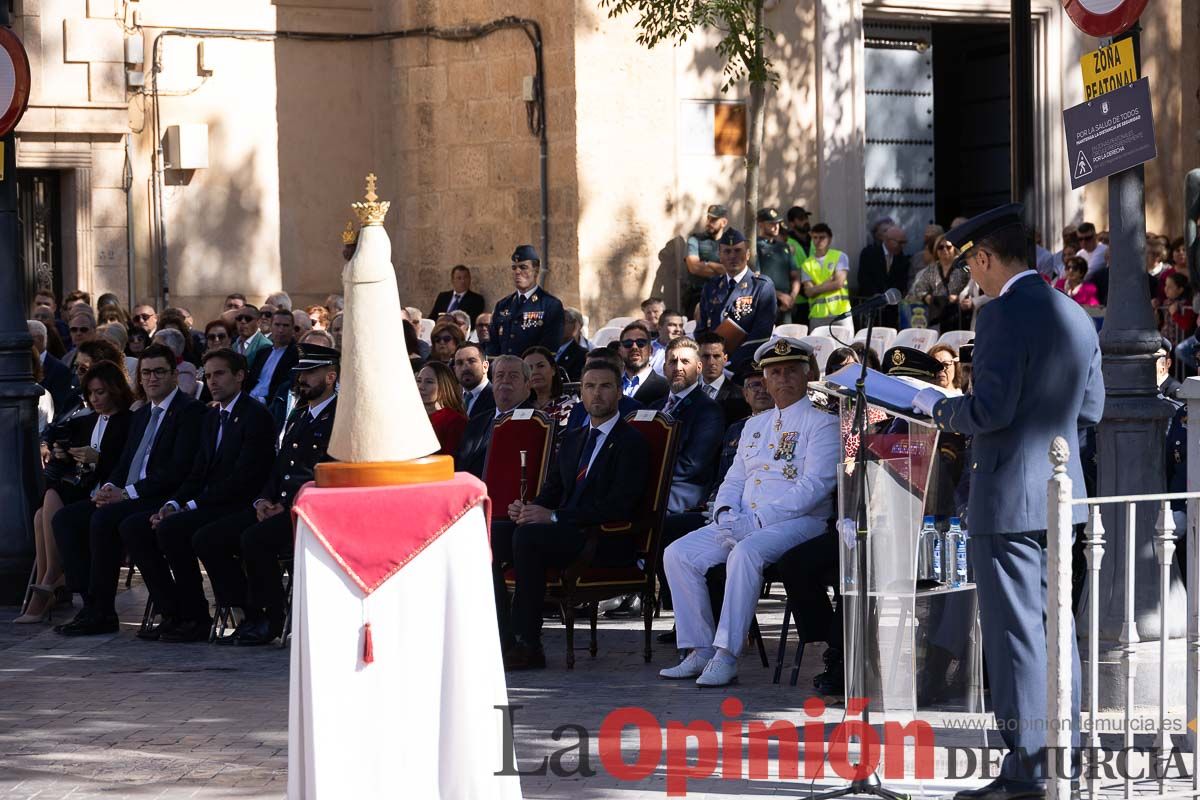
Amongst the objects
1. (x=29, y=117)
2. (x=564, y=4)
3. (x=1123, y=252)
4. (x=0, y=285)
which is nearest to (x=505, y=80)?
(x=564, y=4)

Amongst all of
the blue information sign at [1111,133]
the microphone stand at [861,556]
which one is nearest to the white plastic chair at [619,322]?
the blue information sign at [1111,133]

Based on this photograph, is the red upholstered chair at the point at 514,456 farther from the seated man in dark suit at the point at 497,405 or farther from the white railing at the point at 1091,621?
the white railing at the point at 1091,621

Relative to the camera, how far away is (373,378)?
6.03 m

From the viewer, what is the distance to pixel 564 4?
18.7 metres

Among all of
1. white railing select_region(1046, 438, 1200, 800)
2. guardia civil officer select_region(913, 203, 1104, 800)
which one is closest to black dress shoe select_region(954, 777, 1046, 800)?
guardia civil officer select_region(913, 203, 1104, 800)

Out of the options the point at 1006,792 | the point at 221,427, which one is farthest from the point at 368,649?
the point at 221,427

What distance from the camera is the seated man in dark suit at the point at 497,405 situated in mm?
10922

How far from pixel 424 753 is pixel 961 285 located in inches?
464

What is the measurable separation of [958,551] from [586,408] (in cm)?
361

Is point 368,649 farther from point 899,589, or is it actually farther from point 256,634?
point 256,634

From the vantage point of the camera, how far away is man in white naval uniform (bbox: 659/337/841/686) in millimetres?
9141

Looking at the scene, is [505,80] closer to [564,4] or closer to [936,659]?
[564,4]

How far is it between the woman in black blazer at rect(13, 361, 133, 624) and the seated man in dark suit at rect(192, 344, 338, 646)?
1320 millimetres

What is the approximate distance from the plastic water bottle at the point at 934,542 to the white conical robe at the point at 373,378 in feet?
6.45
